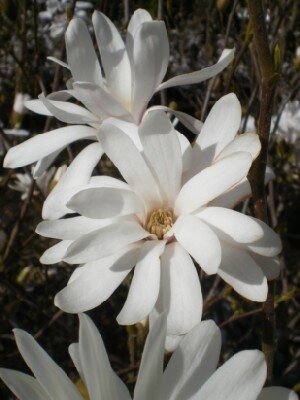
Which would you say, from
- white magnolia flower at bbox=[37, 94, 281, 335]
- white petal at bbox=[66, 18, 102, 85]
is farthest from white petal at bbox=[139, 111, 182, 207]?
white petal at bbox=[66, 18, 102, 85]

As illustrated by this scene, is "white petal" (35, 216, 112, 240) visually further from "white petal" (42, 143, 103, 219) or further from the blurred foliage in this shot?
the blurred foliage

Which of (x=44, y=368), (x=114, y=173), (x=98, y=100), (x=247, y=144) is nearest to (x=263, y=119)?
(x=247, y=144)

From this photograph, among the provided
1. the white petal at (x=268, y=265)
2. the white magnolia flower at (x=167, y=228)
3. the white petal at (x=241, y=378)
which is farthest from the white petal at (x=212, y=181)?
the white petal at (x=241, y=378)

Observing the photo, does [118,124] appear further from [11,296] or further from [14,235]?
[11,296]

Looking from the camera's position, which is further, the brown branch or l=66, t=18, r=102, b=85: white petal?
l=66, t=18, r=102, b=85: white petal

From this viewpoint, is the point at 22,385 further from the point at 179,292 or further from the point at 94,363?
the point at 179,292

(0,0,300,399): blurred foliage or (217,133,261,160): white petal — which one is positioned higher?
(217,133,261,160): white petal

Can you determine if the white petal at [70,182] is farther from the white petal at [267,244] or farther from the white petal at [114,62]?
the white petal at [267,244]

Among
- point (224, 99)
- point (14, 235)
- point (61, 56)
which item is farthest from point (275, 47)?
point (14, 235)
